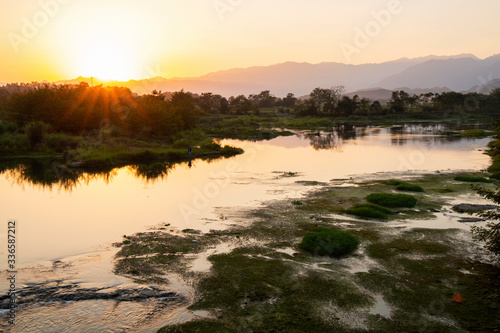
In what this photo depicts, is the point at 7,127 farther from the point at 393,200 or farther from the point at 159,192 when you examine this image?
the point at 393,200

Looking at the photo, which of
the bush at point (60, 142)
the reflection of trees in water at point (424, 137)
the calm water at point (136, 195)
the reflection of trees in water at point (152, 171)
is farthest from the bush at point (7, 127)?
the reflection of trees in water at point (424, 137)

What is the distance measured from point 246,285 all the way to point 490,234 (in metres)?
8.61

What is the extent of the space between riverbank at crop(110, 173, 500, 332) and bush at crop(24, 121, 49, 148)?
3584 centimetres

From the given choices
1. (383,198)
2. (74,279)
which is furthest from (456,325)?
(383,198)

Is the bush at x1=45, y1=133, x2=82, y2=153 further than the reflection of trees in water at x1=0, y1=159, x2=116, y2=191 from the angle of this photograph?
Yes

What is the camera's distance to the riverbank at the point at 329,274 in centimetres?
888

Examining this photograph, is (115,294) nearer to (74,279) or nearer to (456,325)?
(74,279)

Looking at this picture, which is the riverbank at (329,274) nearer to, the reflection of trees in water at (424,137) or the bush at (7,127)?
the bush at (7,127)

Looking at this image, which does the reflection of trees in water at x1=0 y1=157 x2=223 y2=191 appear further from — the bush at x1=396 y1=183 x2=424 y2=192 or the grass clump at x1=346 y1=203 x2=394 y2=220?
the bush at x1=396 y1=183 x2=424 y2=192

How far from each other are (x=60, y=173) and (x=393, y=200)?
2836 centimetres

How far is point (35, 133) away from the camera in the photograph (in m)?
44.3

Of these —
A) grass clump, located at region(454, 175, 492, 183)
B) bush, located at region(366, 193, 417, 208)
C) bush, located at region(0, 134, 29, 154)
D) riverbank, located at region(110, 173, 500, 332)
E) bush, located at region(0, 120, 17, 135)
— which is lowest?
riverbank, located at region(110, 173, 500, 332)

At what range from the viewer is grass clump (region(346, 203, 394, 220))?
17.8 metres

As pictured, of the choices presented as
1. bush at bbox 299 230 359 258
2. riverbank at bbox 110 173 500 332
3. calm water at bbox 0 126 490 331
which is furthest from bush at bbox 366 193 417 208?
bush at bbox 299 230 359 258
